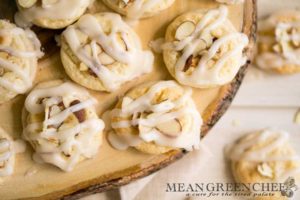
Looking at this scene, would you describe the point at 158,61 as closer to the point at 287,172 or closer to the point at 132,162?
the point at 132,162

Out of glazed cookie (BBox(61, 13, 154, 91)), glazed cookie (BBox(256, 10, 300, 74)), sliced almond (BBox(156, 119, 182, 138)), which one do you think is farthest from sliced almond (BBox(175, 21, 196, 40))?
glazed cookie (BBox(256, 10, 300, 74))

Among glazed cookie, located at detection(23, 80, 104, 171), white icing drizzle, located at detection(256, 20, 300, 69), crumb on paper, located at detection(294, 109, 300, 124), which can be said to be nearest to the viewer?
glazed cookie, located at detection(23, 80, 104, 171)

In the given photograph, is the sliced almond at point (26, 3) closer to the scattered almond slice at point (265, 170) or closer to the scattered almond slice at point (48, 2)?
the scattered almond slice at point (48, 2)

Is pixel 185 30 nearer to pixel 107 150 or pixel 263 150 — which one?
pixel 107 150

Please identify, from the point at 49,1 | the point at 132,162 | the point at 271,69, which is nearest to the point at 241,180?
the point at 271,69

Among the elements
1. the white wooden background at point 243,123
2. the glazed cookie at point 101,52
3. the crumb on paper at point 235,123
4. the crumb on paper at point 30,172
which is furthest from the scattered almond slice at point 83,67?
the crumb on paper at point 235,123

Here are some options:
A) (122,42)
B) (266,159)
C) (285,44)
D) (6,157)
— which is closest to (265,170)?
(266,159)

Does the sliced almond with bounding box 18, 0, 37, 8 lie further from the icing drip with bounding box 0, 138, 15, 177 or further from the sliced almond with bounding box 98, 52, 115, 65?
the icing drip with bounding box 0, 138, 15, 177
